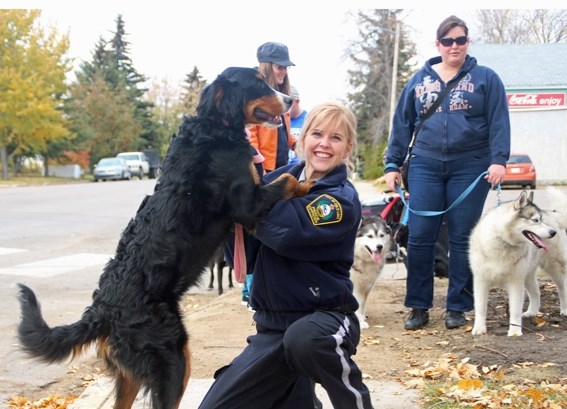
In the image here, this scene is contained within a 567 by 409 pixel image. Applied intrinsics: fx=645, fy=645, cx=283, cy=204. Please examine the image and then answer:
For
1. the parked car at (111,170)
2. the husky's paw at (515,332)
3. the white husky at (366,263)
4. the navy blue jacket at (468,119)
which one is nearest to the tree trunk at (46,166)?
the parked car at (111,170)

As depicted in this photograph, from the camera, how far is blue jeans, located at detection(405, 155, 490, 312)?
5.74m

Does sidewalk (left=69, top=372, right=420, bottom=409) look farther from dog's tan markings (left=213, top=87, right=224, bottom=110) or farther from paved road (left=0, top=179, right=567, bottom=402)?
dog's tan markings (left=213, top=87, right=224, bottom=110)

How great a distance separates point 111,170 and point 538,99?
26714 mm

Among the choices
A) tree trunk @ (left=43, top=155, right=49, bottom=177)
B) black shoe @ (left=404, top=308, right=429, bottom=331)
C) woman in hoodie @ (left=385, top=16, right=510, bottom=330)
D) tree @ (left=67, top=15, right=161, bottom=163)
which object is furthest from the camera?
tree @ (left=67, top=15, right=161, bottom=163)

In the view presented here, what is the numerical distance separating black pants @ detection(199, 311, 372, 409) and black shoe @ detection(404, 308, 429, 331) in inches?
98.3

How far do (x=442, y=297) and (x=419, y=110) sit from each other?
254cm

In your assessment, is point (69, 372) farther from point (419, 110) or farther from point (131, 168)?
point (131, 168)

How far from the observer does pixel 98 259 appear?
36.7ft

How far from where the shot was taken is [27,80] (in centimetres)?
3800

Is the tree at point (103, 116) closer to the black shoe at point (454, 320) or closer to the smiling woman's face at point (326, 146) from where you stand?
the black shoe at point (454, 320)

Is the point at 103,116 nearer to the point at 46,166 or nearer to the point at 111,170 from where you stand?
the point at 46,166

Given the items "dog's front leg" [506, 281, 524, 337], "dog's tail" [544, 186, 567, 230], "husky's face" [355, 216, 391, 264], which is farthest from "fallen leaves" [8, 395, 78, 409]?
"dog's tail" [544, 186, 567, 230]

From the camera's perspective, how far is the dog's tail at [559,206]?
623 centimetres

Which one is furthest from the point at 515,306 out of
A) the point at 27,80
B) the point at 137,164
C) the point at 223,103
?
the point at 137,164
